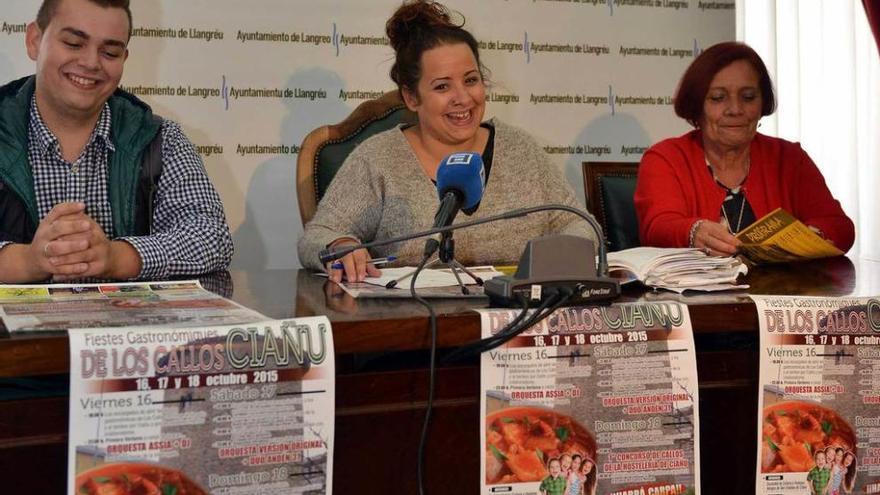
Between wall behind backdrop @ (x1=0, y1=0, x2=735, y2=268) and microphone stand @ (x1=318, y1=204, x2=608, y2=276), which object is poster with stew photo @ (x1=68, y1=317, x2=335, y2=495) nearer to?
microphone stand @ (x1=318, y1=204, x2=608, y2=276)

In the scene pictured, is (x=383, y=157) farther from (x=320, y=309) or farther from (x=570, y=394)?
(x=570, y=394)

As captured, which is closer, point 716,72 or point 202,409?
point 202,409

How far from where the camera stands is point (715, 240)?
2.01m

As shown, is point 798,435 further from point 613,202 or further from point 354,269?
point 613,202

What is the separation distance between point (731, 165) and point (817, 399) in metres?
1.37

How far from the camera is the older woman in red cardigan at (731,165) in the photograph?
95.9 inches

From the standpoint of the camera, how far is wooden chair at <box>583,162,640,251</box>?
2574mm

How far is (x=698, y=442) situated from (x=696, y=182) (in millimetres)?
1365

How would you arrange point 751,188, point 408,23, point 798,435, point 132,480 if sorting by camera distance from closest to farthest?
point 132,480 < point 798,435 < point 408,23 < point 751,188

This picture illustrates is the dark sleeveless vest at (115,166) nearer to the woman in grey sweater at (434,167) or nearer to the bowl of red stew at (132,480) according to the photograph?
the woman in grey sweater at (434,167)

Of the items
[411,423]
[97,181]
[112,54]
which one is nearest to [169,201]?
[97,181]

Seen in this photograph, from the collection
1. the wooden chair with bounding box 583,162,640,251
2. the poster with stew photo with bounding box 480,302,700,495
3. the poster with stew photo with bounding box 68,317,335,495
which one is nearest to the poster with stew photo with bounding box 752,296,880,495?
the poster with stew photo with bounding box 480,302,700,495

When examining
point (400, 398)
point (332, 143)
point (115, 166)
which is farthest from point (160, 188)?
point (400, 398)

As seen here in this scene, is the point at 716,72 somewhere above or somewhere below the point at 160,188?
above
